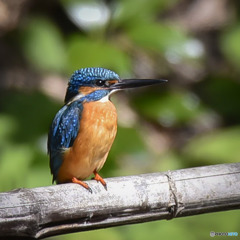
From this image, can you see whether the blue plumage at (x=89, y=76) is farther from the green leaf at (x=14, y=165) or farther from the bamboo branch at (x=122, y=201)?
the green leaf at (x=14, y=165)

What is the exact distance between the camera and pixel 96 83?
2.80 meters

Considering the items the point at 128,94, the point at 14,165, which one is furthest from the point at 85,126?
the point at 128,94

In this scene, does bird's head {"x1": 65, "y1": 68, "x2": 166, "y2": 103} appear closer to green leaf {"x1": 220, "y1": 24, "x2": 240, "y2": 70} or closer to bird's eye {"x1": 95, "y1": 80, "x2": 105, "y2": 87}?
bird's eye {"x1": 95, "y1": 80, "x2": 105, "y2": 87}

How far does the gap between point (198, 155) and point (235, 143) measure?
0.27 metres

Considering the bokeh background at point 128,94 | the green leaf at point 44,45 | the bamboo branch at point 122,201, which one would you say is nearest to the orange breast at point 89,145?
the bamboo branch at point 122,201

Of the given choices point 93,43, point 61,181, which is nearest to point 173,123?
point 93,43

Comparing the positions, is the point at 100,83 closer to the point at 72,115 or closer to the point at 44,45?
the point at 72,115

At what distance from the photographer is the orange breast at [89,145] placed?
2.70 m

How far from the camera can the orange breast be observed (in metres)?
2.70

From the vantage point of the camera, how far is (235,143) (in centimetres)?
420

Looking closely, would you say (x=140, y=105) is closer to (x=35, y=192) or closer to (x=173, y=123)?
(x=173, y=123)

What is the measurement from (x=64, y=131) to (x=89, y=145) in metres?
0.13

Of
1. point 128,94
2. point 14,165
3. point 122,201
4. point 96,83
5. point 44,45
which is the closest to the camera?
point 122,201

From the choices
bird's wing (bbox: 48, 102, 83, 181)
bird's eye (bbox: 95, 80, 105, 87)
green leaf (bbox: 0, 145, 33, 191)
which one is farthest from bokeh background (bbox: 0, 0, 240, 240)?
bird's eye (bbox: 95, 80, 105, 87)
